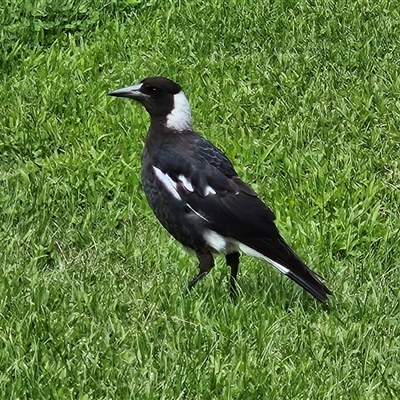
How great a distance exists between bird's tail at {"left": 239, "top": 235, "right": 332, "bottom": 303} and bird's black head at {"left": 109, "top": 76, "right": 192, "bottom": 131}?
81cm

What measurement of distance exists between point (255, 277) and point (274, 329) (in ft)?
2.28

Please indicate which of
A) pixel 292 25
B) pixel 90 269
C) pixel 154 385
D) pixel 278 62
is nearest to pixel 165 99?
pixel 90 269

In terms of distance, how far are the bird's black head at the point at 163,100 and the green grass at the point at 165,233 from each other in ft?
2.41

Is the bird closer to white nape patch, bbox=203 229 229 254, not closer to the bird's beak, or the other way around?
white nape patch, bbox=203 229 229 254

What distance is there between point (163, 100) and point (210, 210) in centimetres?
74

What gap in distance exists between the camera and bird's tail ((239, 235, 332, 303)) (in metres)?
4.85

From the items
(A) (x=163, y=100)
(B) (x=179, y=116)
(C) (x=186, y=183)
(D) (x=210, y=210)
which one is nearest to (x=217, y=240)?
(D) (x=210, y=210)

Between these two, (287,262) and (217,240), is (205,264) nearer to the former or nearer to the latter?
(217,240)

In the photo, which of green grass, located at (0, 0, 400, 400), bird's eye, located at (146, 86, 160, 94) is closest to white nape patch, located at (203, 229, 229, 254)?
green grass, located at (0, 0, 400, 400)

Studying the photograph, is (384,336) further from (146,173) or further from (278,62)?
(278,62)

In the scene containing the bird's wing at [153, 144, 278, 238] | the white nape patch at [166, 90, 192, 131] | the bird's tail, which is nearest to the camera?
the bird's tail

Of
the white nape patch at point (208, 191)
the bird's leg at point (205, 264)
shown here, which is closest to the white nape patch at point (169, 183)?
the white nape patch at point (208, 191)

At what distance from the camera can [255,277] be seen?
17.5 feet

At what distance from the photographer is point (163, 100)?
541 centimetres
